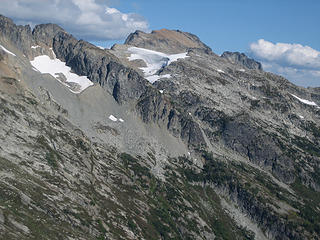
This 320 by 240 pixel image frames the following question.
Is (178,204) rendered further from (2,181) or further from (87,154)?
(2,181)

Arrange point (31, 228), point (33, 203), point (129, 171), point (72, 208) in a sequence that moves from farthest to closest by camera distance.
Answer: point (129, 171), point (72, 208), point (33, 203), point (31, 228)

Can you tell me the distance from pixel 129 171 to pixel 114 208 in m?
47.4

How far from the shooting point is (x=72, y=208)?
12669 centimetres

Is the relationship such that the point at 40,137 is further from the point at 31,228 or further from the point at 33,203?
the point at 31,228

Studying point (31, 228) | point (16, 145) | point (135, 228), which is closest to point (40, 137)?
point (16, 145)

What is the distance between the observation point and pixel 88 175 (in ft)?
545

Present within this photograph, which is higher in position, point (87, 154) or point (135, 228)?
point (87, 154)

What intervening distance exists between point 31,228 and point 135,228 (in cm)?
6248

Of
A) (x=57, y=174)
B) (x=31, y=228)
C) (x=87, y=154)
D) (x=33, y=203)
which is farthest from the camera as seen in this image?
(x=87, y=154)

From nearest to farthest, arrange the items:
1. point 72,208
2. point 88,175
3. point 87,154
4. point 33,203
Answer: point 33,203, point 72,208, point 88,175, point 87,154

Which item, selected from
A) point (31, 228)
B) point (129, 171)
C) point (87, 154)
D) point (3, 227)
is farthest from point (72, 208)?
point (129, 171)

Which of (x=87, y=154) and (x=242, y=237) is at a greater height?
(x=87, y=154)

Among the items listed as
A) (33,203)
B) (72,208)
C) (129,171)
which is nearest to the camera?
(33,203)

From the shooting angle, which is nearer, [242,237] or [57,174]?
[57,174]
